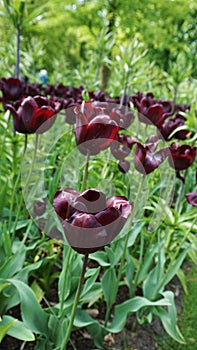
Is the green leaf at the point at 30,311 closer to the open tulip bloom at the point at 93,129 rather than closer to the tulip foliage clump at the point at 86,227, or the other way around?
the tulip foliage clump at the point at 86,227

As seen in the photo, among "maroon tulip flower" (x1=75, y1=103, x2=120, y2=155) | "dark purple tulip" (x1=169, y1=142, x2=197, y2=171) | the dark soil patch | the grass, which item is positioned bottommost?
the grass

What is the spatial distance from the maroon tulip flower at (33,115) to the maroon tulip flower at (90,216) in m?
0.50

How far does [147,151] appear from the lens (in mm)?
1121

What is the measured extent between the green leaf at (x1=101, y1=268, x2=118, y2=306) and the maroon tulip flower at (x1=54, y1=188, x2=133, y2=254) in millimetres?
663

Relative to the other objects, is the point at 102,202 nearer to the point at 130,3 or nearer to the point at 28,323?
the point at 28,323

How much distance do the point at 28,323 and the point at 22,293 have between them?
10cm

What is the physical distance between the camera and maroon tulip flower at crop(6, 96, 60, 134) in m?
1.16

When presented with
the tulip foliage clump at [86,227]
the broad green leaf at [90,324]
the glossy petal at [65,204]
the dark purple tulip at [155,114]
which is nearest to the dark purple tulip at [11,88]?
the tulip foliage clump at [86,227]

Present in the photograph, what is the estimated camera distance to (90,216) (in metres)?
0.67

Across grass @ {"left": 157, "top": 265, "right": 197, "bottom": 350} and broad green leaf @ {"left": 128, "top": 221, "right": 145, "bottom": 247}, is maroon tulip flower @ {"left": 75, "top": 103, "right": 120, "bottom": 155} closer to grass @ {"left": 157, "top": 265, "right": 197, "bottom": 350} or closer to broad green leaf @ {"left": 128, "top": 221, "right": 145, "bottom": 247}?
broad green leaf @ {"left": 128, "top": 221, "right": 145, "bottom": 247}

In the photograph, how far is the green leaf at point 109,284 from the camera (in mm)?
1354

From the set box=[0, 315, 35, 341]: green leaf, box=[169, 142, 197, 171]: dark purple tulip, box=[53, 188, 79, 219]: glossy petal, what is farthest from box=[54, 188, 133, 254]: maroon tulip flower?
box=[169, 142, 197, 171]: dark purple tulip

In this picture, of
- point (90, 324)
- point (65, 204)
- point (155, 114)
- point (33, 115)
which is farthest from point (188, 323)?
point (65, 204)

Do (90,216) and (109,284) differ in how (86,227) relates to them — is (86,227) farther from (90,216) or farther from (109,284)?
(109,284)
